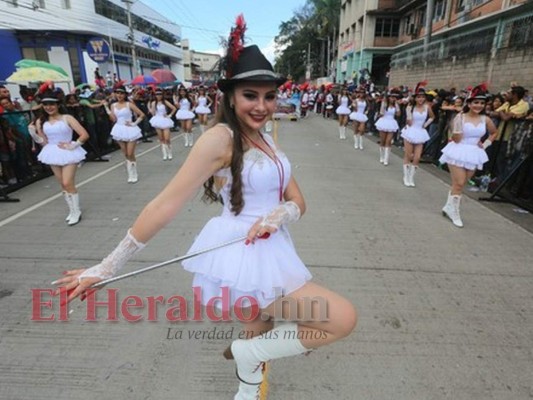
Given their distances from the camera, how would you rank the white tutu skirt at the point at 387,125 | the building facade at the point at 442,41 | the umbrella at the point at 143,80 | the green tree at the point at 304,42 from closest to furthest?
the white tutu skirt at the point at 387,125 → the building facade at the point at 442,41 → the umbrella at the point at 143,80 → the green tree at the point at 304,42

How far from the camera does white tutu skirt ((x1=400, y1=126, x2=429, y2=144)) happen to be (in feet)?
23.8

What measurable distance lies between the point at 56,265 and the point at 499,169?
25.1 feet

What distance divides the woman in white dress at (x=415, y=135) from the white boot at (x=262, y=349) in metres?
6.39

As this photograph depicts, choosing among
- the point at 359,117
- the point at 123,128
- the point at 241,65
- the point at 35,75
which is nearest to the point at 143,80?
the point at 35,75

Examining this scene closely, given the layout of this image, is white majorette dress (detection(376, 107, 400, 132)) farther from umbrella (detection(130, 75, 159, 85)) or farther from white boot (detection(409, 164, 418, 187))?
umbrella (detection(130, 75, 159, 85))

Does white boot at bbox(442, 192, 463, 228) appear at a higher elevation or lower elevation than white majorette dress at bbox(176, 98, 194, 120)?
lower

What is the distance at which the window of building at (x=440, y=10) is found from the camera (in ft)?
90.3

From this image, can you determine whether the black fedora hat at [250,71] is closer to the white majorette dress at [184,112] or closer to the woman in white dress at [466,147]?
the woman in white dress at [466,147]

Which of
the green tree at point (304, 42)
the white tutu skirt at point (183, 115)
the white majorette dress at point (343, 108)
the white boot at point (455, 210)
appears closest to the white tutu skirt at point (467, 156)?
the white boot at point (455, 210)

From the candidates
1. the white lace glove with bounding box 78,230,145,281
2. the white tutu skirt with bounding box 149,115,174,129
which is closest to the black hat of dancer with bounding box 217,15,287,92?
the white lace glove with bounding box 78,230,145,281

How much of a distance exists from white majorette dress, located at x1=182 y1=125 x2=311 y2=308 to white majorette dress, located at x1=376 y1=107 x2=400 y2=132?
8041 mm

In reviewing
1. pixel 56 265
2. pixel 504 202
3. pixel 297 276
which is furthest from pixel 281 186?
pixel 504 202

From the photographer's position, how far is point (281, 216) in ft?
6.02

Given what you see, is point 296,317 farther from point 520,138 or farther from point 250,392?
point 520,138
